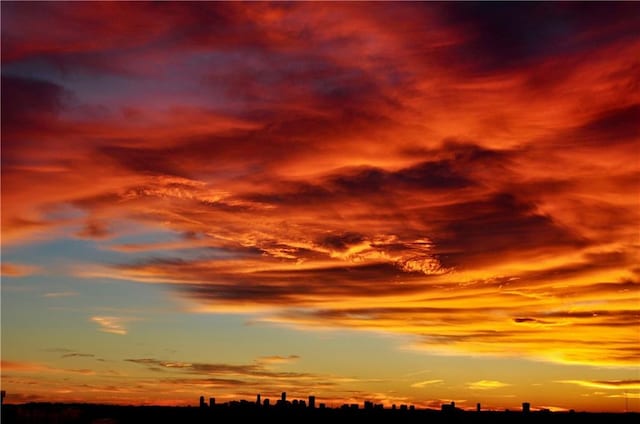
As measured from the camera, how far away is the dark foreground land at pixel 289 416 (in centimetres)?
8069

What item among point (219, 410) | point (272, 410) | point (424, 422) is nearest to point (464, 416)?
point (424, 422)

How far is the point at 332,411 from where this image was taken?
278 ft

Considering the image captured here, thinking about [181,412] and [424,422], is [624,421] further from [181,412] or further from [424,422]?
[181,412]

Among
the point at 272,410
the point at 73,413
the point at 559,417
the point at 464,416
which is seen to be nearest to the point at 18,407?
the point at 73,413

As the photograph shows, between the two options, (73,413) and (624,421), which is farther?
(73,413)

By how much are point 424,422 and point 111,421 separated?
2839 centimetres

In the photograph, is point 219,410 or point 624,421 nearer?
point 624,421

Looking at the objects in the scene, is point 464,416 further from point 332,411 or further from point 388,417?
point 332,411

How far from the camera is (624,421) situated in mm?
79250

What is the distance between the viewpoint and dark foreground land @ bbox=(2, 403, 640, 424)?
80.7 meters

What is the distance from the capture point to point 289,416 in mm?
82625

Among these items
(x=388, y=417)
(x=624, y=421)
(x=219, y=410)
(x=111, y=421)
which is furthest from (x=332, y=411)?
(x=624, y=421)

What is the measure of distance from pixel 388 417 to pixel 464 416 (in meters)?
6.94

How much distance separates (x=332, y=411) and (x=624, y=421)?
25677 mm
